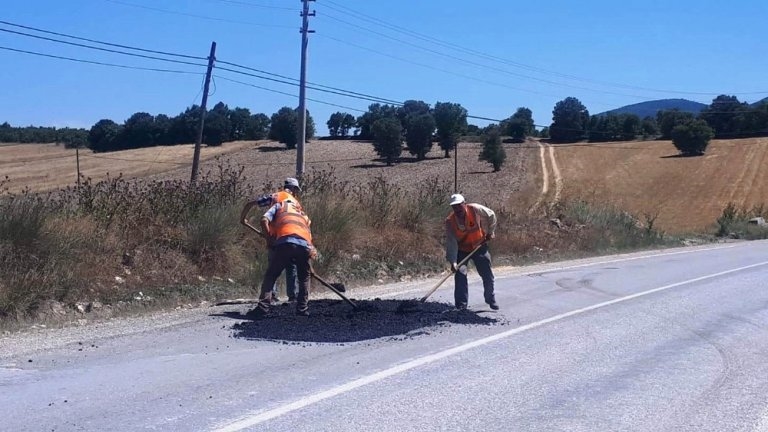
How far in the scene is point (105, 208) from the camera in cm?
1380

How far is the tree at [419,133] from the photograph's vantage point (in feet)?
193

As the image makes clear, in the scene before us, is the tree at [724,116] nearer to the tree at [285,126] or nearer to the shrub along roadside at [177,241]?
the tree at [285,126]

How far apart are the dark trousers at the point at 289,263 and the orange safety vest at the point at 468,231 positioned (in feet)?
7.26

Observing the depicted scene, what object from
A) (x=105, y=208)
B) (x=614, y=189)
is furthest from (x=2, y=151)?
(x=105, y=208)

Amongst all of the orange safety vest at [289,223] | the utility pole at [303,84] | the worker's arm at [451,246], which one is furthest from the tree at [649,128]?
the orange safety vest at [289,223]

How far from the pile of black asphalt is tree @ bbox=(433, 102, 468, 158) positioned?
43.6 m

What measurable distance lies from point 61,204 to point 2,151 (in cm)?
4428

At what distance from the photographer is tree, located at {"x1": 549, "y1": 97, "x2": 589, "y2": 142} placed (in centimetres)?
8069

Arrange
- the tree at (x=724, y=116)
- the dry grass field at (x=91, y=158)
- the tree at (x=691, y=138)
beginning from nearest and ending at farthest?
the dry grass field at (x=91, y=158) < the tree at (x=691, y=138) < the tree at (x=724, y=116)

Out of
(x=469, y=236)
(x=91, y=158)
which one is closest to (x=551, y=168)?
(x=91, y=158)

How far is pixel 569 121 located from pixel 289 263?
73628mm

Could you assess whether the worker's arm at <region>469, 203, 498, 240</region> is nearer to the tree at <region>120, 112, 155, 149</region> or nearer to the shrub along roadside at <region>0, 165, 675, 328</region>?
the shrub along roadside at <region>0, 165, 675, 328</region>

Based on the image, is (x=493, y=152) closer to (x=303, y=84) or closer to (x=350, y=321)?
(x=303, y=84)

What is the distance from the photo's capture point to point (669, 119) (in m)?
84.6
